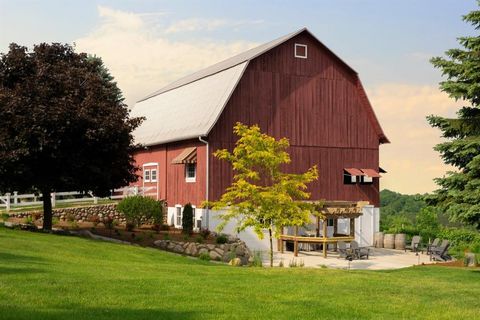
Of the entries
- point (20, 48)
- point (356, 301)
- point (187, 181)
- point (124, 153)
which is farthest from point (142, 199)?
point (356, 301)

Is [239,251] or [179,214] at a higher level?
[179,214]

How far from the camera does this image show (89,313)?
10656 millimetres

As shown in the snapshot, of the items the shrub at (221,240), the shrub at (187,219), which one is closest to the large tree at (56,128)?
the shrub at (187,219)

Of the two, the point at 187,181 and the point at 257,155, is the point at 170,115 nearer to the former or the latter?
the point at 187,181

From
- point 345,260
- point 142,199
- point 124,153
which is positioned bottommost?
point 345,260

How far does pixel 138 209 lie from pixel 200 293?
19.8 m

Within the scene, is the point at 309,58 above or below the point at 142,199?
above

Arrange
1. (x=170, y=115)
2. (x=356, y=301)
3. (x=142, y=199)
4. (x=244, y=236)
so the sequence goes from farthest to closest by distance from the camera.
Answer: (x=170, y=115)
(x=142, y=199)
(x=244, y=236)
(x=356, y=301)

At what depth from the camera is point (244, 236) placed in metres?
30.5

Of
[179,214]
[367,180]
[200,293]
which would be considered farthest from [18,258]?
[367,180]

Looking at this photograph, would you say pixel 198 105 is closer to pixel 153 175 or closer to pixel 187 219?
pixel 153 175

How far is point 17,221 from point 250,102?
12.9 metres

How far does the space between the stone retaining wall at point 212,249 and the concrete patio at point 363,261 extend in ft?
3.31

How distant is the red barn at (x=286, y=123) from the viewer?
31203 millimetres
